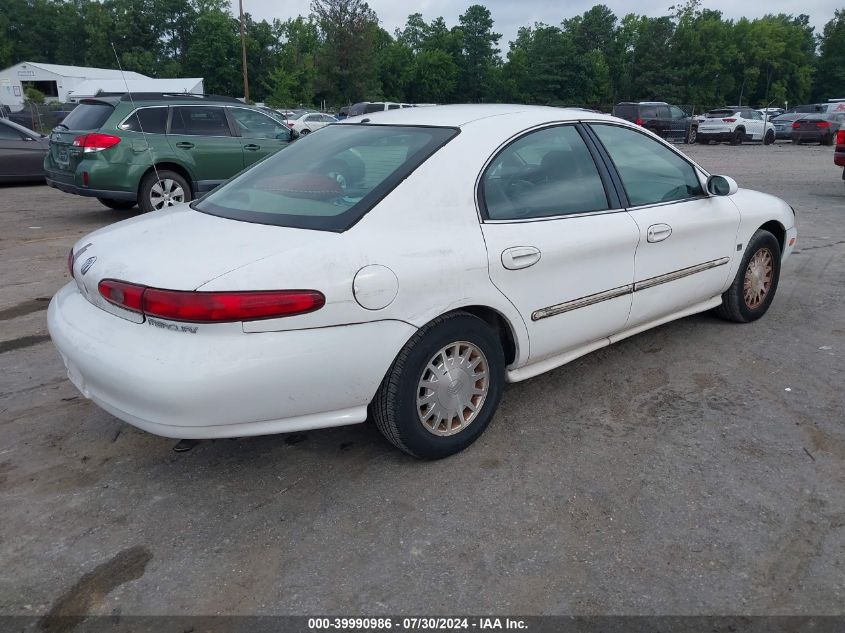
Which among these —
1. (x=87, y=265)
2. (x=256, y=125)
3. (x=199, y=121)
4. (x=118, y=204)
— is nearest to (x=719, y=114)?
(x=256, y=125)

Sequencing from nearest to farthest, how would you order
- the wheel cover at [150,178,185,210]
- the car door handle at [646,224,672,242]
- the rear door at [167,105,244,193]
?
the car door handle at [646,224,672,242] → the wheel cover at [150,178,185,210] → the rear door at [167,105,244,193]

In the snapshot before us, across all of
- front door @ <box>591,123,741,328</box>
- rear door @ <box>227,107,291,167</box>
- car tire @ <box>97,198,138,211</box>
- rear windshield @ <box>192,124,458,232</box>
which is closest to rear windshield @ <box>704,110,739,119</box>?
rear door @ <box>227,107,291,167</box>

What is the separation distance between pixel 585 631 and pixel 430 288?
1402 millimetres

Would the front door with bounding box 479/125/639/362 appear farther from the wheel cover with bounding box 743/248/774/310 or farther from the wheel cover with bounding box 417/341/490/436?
the wheel cover with bounding box 743/248/774/310

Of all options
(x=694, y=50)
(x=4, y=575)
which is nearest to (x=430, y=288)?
(x=4, y=575)

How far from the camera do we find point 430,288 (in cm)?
298

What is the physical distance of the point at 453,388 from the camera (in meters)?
3.23

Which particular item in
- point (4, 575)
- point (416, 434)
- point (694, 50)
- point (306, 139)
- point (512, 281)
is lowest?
point (4, 575)

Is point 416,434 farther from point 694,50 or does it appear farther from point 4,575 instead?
point 694,50

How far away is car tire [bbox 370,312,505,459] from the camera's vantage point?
9.87 ft

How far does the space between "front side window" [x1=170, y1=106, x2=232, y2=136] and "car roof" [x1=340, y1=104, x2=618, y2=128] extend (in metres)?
6.37

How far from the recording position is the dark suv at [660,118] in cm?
2977

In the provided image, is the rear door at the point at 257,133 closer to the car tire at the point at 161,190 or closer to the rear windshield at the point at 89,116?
the car tire at the point at 161,190

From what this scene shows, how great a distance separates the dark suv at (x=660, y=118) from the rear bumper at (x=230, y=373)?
2890 centimetres
